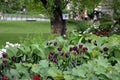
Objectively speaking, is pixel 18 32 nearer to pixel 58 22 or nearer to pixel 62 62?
pixel 58 22

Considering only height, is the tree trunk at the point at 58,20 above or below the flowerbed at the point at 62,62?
below

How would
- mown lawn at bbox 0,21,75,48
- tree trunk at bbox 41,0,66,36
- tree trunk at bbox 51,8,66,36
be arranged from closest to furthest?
tree trunk at bbox 41,0,66,36 < tree trunk at bbox 51,8,66,36 < mown lawn at bbox 0,21,75,48

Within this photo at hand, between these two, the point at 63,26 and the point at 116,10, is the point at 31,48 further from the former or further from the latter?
the point at 116,10

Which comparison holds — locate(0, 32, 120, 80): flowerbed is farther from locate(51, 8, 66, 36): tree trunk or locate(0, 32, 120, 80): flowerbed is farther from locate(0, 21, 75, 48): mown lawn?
locate(0, 21, 75, 48): mown lawn

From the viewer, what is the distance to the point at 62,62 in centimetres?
432

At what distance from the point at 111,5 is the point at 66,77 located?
536 inches

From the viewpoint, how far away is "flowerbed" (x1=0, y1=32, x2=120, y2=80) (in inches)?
146

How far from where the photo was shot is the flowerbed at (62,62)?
370 centimetres

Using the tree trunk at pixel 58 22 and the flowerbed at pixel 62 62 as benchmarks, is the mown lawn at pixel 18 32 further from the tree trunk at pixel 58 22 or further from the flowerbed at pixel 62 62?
the flowerbed at pixel 62 62

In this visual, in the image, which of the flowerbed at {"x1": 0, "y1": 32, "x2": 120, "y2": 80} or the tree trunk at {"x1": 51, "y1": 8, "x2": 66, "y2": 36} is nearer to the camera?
the flowerbed at {"x1": 0, "y1": 32, "x2": 120, "y2": 80}

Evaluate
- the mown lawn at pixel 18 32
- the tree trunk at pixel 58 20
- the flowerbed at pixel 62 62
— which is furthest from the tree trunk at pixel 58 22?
the flowerbed at pixel 62 62

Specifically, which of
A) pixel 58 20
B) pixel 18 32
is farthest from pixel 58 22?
pixel 18 32

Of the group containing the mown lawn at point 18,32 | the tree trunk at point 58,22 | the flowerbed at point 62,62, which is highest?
the flowerbed at point 62,62

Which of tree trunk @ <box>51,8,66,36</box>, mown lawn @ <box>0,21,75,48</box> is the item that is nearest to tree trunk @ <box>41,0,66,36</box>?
tree trunk @ <box>51,8,66,36</box>
